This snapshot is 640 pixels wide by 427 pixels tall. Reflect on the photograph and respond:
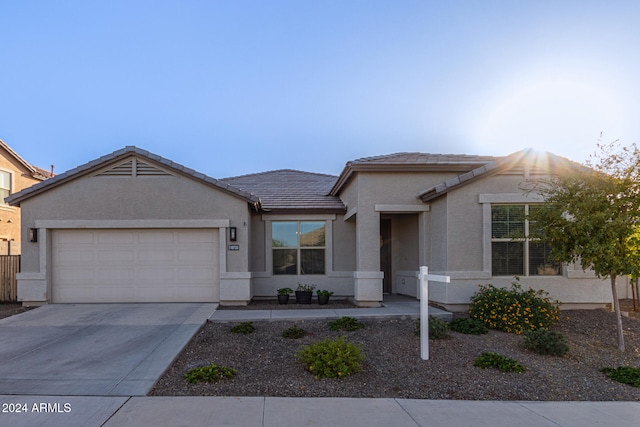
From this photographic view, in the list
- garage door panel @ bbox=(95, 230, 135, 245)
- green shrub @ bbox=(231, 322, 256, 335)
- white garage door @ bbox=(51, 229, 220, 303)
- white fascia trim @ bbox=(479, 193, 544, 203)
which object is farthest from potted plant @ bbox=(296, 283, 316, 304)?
white fascia trim @ bbox=(479, 193, 544, 203)

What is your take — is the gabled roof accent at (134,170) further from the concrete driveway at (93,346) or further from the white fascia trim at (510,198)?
A: the white fascia trim at (510,198)

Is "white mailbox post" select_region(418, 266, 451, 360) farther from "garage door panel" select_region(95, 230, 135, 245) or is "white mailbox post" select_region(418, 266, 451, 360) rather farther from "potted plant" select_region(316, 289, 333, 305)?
"garage door panel" select_region(95, 230, 135, 245)

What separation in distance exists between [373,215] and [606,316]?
6192mm

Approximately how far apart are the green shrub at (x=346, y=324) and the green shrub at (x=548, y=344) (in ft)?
11.0

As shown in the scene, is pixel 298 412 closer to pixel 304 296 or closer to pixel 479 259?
pixel 479 259

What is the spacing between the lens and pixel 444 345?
726cm

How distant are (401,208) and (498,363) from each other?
18.6 feet

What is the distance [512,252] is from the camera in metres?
10.0

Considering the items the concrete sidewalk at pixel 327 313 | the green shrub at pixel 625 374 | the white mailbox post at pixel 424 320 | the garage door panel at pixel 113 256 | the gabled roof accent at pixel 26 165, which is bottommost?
the green shrub at pixel 625 374

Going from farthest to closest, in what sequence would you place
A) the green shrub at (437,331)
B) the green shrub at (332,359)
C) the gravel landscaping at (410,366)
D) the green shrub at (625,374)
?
the green shrub at (437,331)
the green shrub at (625,374)
the green shrub at (332,359)
the gravel landscaping at (410,366)

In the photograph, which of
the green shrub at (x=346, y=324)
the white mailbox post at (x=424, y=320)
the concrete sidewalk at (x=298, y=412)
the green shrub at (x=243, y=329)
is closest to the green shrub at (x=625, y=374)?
the concrete sidewalk at (x=298, y=412)

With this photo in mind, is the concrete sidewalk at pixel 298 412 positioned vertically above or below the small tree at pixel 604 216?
below

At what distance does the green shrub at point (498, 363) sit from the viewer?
6.07m

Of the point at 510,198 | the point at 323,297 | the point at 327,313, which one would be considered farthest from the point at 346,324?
the point at 510,198
